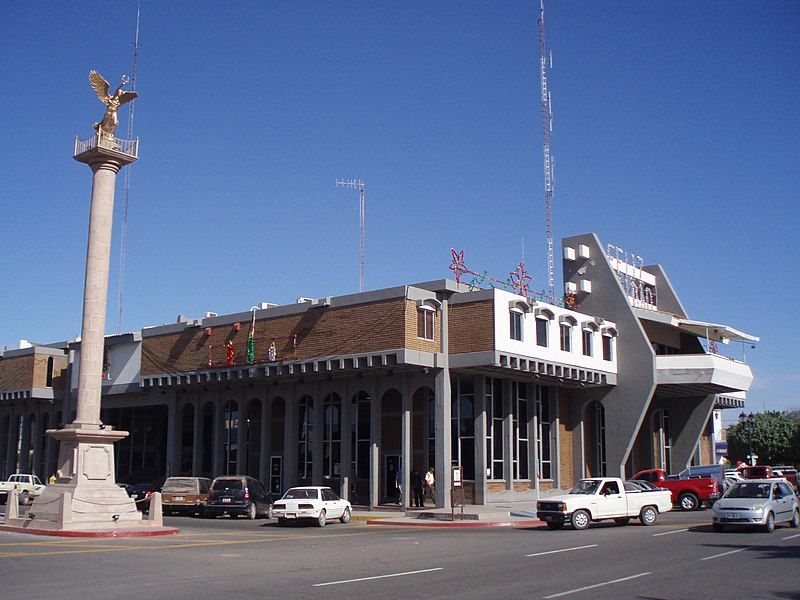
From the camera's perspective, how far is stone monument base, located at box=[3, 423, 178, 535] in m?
26.4

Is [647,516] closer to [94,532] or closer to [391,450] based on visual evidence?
[391,450]

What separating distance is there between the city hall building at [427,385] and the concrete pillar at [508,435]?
7cm

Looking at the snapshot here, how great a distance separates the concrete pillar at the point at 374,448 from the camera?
3866 cm

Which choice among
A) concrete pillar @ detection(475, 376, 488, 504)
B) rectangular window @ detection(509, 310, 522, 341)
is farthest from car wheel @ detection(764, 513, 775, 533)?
rectangular window @ detection(509, 310, 522, 341)

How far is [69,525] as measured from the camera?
26.0 m

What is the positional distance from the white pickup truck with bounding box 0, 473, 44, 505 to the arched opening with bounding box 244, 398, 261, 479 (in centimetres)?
1040

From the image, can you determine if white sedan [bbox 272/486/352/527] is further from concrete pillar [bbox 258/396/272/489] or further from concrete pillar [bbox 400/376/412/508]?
concrete pillar [bbox 258/396/272/489]

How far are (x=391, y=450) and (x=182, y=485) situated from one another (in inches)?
382

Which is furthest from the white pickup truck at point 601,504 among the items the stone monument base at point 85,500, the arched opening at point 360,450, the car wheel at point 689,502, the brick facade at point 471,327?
the arched opening at point 360,450

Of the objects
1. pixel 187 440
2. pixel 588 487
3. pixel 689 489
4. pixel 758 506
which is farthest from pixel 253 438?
pixel 758 506

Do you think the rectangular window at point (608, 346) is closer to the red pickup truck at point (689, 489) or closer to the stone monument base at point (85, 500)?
the red pickup truck at point (689, 489)

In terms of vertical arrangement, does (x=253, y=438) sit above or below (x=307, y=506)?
above

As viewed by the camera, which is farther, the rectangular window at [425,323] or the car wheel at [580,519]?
the rectangular window at [425,323]

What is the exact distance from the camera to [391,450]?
40344 millimetres
